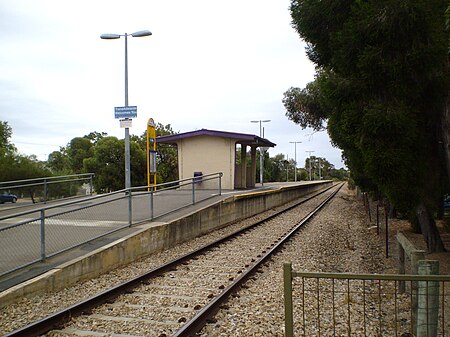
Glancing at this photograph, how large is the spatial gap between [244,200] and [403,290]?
11.3 m

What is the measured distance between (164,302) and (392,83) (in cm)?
482

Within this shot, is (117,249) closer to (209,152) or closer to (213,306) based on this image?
(213,306)

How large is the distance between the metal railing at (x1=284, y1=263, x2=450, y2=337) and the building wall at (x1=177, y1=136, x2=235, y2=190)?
1368 centimetres

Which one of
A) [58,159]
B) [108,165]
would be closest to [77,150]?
Result: [58,159]

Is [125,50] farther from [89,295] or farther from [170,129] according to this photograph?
[170,129]

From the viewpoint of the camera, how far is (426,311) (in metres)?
3.67

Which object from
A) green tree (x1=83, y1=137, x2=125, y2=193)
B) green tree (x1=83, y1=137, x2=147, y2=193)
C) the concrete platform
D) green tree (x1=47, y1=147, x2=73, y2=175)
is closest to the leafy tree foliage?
the concrete platform

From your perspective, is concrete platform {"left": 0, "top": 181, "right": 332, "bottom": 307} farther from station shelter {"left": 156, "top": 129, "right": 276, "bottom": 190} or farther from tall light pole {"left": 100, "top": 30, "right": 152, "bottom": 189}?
station shelter {"left": 156, "top": 129, "right": 276, "bottom": 190}

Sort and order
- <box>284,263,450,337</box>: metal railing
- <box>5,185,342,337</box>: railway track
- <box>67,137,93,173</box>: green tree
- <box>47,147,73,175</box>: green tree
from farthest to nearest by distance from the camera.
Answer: <box>47,147,73,175</box>: green tree → <box>67,137,93,173</box>: green tree → <box>5,185,342,337</box>: railway track → <box>284,263,450,337</box>: metal railing

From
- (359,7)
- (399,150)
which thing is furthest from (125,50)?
(399,150)

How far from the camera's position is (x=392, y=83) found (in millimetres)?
6367

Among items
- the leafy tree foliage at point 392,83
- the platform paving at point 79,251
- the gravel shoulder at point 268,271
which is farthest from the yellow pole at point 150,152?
the leafy tree foliage at point 392,83

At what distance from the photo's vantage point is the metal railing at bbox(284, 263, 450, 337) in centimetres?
347

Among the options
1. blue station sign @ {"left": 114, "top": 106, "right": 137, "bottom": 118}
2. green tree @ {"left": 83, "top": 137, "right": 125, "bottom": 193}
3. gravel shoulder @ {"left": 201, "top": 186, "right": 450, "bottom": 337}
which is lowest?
gravel shoulder @ {"left": 201, "top": 186, "right": 450, "bottom": 337}
